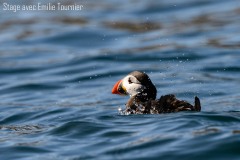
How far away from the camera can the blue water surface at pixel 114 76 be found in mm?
8336

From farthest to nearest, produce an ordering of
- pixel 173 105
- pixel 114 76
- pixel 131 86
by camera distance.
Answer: pixel 114 76
pixel 131 86
pixel 173 105

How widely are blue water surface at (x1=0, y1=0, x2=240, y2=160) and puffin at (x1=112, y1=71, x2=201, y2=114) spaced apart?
0.10 meters

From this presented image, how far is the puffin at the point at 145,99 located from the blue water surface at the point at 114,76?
97mm

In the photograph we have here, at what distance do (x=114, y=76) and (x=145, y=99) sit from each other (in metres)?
4.51

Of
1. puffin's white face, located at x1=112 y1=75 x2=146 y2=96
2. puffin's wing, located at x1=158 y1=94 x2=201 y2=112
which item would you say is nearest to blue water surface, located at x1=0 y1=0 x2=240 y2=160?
puffin's wing, located at x1=158 y1=94 x2=201 y2=112

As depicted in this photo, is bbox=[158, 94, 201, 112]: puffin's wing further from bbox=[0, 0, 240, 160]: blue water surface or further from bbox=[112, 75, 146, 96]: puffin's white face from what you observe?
bbox=[112, 75, 146, 96]: puffin's white face

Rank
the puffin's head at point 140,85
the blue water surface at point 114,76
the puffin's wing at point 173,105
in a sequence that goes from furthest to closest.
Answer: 1. the puffin's head at point 140,85
2. the puffin's wing at point 173,105
3. the blue water surface at point 114,76

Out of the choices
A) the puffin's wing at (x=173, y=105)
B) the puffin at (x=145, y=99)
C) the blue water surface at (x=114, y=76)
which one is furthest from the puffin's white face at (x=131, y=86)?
the puffin's wing at (x=173, y=105)

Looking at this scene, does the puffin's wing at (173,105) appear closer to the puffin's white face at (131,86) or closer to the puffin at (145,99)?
the puffin at (145,99)

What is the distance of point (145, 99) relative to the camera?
32.3 feet

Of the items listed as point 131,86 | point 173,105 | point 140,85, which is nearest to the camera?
point 173,105

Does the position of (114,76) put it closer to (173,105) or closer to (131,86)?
(131,86)

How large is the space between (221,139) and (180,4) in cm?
1385

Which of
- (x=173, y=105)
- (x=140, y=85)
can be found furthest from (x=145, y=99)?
(x=173, y=105)
